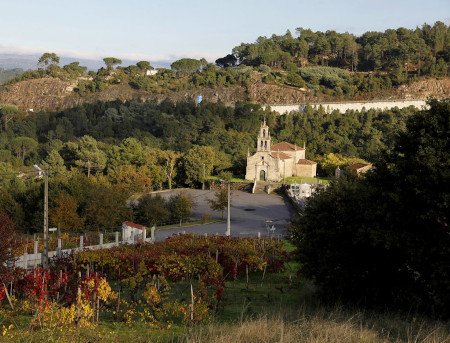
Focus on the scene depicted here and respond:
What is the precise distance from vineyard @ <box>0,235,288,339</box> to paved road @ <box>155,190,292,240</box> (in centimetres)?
688

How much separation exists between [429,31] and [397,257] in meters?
98.7

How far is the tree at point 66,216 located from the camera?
2464cm

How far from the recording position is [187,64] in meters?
93.7

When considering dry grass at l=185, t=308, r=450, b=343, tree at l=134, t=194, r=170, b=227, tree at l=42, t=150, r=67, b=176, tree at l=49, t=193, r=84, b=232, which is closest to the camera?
dry grass at l=185, t=308, r=450, b=343

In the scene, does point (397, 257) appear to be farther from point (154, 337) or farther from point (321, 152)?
point (321, 152)

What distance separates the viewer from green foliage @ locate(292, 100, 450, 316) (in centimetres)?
968

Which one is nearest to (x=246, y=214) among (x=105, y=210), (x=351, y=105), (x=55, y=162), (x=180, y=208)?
(x=180, y=208)

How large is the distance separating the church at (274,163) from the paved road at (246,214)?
171 inches

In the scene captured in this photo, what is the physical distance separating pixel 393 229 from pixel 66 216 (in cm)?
1747

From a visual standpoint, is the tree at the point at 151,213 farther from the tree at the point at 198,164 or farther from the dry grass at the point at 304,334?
the dry grass at the point at 304,334

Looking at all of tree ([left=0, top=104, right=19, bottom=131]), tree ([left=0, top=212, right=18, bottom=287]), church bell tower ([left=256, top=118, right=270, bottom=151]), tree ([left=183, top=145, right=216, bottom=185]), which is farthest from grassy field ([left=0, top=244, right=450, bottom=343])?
tree ([left=0, top=104, right=19, bottom=131])

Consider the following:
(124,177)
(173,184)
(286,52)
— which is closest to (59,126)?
(173,184)

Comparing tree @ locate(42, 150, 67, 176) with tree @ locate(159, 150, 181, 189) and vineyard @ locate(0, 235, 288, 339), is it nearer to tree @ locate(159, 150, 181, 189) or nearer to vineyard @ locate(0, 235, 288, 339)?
tree @ locate(159, 150, 181, 189)

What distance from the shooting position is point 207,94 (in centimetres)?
7806
